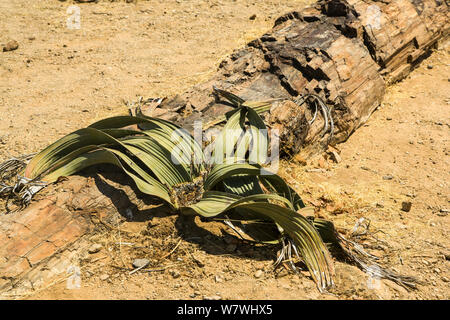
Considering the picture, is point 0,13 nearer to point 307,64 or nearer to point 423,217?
point 307,64

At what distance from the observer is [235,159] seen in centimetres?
313

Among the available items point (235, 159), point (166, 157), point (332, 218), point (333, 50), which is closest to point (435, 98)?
point (333, 50)

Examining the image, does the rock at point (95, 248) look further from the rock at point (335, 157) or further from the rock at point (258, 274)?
the rock at point (335, 157)

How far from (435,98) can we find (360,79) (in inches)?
42.3

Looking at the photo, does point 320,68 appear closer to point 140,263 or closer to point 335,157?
point 335,157

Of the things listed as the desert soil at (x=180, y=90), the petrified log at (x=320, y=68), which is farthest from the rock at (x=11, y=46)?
the petrified log at (x=320, y=68)

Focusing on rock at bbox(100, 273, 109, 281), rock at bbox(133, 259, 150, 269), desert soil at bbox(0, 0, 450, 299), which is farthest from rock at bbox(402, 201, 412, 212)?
rock at bbox(100, 273, 109, 281)

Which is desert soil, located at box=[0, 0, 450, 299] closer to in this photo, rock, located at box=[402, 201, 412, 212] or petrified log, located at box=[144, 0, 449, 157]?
rock, located at box=[402, 201, 412, 212]

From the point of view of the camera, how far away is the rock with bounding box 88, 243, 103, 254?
110 inches

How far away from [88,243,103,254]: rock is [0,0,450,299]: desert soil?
33mm

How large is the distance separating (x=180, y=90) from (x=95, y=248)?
7.88 feet

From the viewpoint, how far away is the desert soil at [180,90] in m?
2.66

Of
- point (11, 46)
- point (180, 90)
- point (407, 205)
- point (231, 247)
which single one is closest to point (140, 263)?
point (231, 247)

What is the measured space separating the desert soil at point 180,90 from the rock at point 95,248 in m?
0.03
